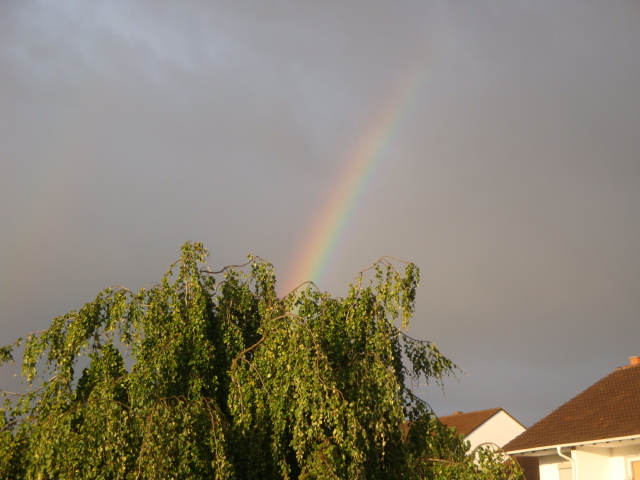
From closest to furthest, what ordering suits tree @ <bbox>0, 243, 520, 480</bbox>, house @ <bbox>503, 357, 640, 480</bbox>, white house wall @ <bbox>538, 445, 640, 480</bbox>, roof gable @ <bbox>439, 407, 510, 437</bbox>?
1. tree @ <bbox>0, 243, 520, 480</bbox>
2. house @ <bbox>503, 357, 640, 480</bbox>
3. white house wall @ <bbox>538, 445, 640, 480</bbox>
4. roof gable @ <bbox>439, 407, 510, 437</bbox>

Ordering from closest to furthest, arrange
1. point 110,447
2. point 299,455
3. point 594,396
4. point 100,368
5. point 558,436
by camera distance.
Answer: point 110,447
point 299,455
point 100,368
point 558,436
point 594,396

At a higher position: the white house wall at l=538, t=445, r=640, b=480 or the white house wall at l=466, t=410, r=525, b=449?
the white house wall at l=466, t=410, r=525, b=449

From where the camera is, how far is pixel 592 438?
18422mm

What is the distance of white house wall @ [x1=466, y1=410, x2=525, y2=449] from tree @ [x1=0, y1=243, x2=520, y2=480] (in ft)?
95.3

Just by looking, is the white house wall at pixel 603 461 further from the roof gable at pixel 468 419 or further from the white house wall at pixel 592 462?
the roof gable at pixel 468 419

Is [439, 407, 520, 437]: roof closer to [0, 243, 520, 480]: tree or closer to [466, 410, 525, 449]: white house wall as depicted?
[466, 410, 525, 449]: white house wall

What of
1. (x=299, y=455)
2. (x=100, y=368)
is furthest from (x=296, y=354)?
(x=100, y=368)

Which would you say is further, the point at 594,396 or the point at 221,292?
the point at 594,396

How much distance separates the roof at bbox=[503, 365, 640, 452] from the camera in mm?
18531

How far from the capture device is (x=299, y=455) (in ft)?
36.3

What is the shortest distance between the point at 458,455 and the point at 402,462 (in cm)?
101

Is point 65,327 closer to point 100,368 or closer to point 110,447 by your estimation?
point 100,368

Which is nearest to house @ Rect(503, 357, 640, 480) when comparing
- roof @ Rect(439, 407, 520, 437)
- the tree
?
the tree

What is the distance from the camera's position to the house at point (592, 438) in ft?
60.6
